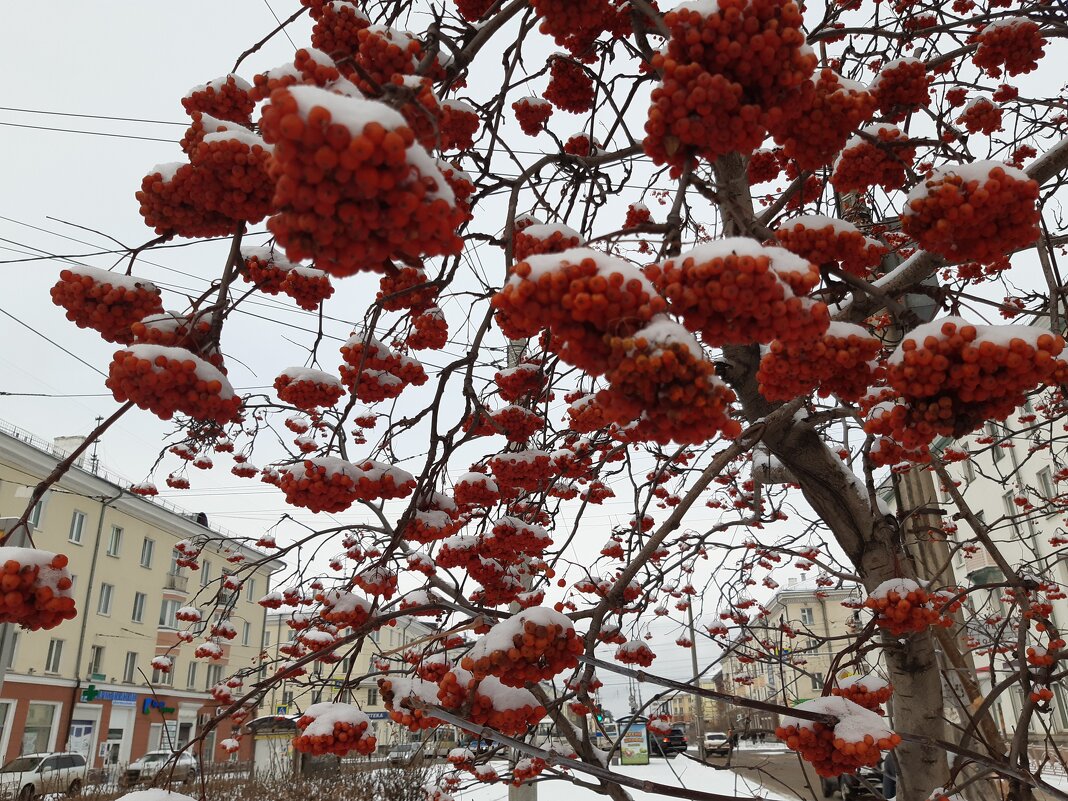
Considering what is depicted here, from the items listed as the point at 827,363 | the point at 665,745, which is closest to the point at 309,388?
the point at 827,363

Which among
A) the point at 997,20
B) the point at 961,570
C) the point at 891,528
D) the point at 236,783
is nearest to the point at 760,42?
the point at 997,20

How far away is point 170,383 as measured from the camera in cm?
183

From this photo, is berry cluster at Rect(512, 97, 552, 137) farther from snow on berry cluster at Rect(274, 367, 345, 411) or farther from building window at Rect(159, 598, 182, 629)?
building window at Rect(159, 598, 182, 629)

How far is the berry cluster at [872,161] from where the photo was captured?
229 centimetres

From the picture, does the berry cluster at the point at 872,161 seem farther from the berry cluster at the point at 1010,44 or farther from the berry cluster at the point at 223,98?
the berry cluster at the point at 223,98

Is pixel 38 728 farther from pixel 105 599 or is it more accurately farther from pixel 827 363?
pixel 827 363

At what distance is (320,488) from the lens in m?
2.67

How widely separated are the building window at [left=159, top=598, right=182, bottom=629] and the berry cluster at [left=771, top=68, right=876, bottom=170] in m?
31.1

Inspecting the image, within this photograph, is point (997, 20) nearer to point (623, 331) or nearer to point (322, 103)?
point (623, 331)

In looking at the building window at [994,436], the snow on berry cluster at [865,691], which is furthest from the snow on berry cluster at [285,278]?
the building window at [994,436]

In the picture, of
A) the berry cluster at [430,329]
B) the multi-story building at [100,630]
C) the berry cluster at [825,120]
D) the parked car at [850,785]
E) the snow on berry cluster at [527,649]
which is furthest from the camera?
the multi-story building at [100,630]

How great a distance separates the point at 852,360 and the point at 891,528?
2041 millimetres

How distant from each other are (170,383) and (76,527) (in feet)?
85.6

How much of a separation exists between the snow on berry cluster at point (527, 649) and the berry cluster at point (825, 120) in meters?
1.44
